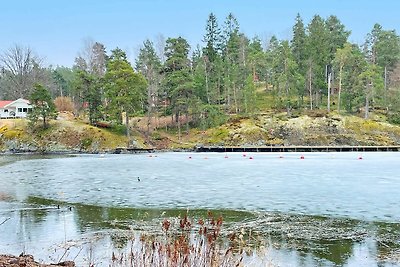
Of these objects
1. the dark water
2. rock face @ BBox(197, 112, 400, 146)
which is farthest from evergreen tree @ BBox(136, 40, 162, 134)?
the dark water

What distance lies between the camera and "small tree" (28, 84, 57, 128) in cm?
6394

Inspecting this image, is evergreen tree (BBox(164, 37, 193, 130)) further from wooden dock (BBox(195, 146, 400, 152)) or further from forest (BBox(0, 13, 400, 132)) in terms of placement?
wooden dock (BBox(195, 146, 400, 152))

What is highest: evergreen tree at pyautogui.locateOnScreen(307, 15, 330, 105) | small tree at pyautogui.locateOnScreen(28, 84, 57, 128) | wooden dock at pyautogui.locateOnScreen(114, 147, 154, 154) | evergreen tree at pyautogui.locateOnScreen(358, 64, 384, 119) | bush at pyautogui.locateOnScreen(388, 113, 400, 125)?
evergreen tree at pyautogui.locateOnScreen(307, 15, 330, 105)

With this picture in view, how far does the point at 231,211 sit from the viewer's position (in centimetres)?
1630

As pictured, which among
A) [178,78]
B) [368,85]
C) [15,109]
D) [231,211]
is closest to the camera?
[231,211]

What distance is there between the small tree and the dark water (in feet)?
120

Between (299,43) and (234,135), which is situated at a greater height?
(299,43)

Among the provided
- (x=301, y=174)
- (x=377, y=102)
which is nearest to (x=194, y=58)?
(x=377, y=102)

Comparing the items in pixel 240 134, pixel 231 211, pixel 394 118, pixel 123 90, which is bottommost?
pixel 231 211

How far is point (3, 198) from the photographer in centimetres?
2086

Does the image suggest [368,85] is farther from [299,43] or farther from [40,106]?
[40,106]

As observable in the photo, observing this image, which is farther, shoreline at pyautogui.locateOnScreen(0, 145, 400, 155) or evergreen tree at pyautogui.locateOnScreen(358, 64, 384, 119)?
evergreen tree at pyautogui.locateOnScreen(358, 64, 384, 119)

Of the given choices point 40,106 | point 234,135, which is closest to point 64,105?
point 40,106

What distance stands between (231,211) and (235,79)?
5909 centimetres
